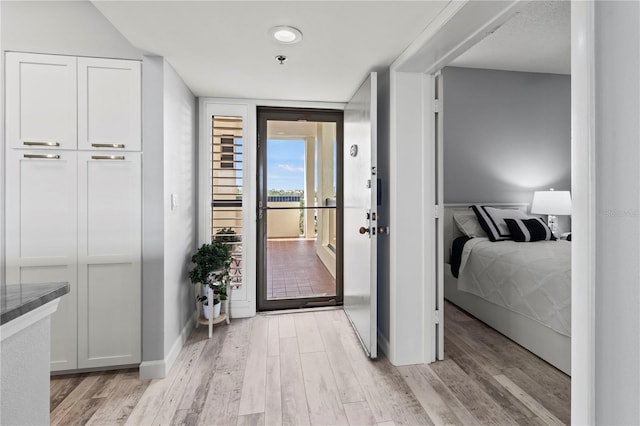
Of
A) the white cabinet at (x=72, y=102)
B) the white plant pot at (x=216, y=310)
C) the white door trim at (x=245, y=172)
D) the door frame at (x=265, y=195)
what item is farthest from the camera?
the door frame at (x=265, y=195)

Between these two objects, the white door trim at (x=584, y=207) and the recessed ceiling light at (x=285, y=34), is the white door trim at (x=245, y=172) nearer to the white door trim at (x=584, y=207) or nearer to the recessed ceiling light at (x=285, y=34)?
the recessed ceiling light at (x=285, y=34)

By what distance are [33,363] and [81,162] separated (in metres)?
1.60

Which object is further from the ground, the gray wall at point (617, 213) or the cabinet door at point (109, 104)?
the cabinet door at point (109, 104)

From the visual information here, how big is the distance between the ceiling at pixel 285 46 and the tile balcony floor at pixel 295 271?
154cm

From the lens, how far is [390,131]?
2.26 metres

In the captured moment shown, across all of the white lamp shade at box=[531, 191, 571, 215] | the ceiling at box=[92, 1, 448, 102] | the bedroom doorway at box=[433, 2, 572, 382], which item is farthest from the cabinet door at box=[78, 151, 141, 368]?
the white lamp shade at box=[531, 191, 571, 215]

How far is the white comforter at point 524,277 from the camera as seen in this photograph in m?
2.20

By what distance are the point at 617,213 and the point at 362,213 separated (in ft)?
5.43

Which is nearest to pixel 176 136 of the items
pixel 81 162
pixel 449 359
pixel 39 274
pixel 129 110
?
pixel 129 110

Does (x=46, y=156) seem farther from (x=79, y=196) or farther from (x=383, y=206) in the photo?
(x=383, y=206)

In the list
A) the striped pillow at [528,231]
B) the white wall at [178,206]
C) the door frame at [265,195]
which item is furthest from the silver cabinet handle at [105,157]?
the striped pillow at [528,231]

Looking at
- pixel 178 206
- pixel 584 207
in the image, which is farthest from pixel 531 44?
pixel 178 206

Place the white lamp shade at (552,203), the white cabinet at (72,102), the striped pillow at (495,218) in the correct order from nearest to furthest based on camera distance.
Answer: the white cabinet at (72,102) < the striped pillow at (495,218) < the white lamp shade at (552,203)

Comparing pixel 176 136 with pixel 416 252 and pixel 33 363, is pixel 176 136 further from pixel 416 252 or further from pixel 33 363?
pixel 416 252
